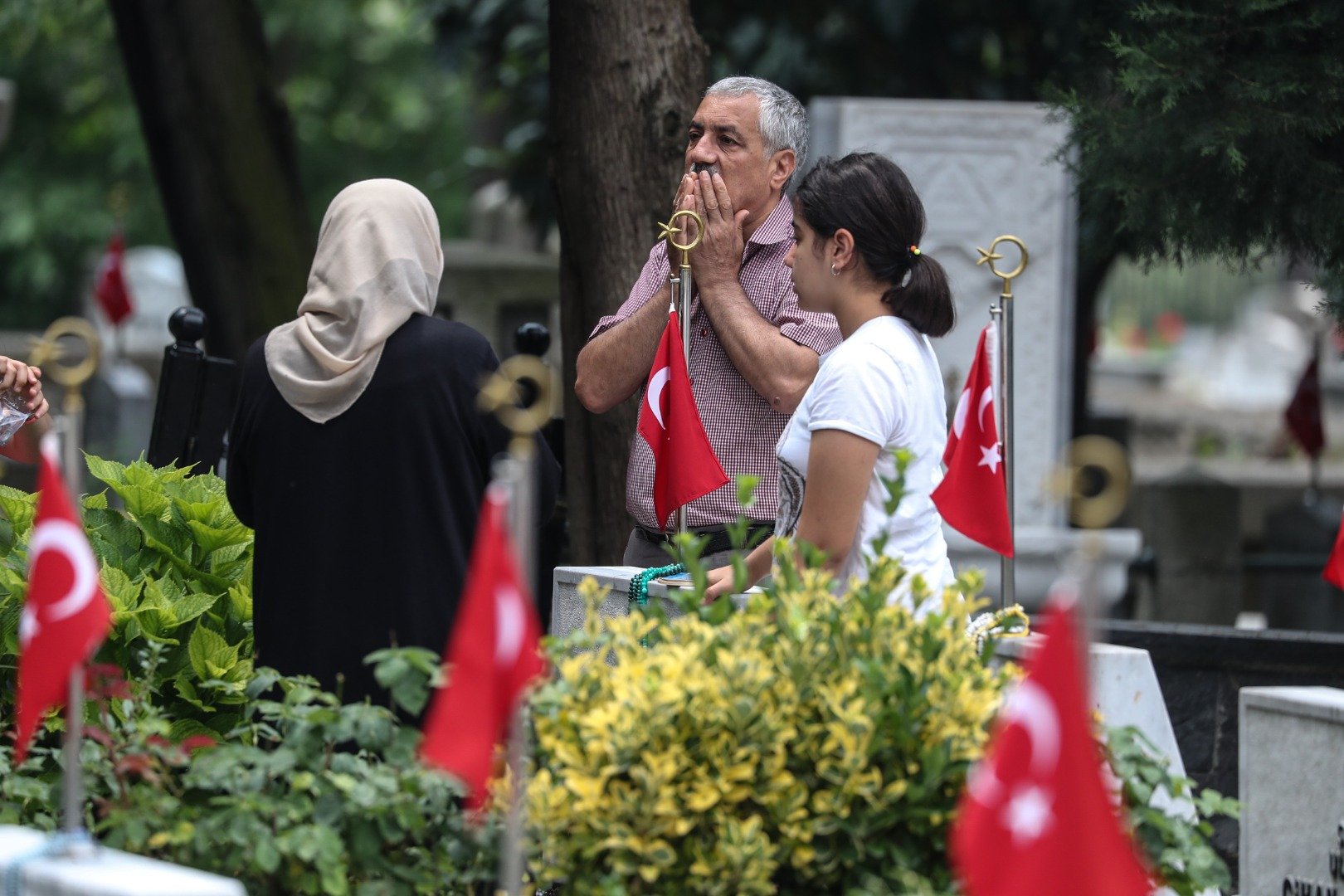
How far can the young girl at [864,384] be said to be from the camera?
11.7 feet

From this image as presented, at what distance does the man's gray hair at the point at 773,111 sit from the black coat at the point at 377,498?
104cm

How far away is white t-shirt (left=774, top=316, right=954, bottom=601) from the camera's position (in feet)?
11.8

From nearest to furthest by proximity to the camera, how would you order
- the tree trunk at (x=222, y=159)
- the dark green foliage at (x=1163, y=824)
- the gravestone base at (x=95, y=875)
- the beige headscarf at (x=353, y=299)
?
1. the gravestone base at (x=95, y=875)
2. the dark green foliage at (x=1163, y=824)
3. the beige headscarf at (x=353, y=299)
4. the tree trunk at (x=222, y=159)

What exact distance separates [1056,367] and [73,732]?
6.68m

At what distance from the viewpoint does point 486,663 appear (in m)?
2.73

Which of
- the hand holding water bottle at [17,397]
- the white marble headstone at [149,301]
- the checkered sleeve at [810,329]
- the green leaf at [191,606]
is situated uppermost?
the white marble headstone at [149,301]

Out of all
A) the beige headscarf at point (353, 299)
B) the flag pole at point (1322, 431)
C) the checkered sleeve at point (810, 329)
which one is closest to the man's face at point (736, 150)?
the checkered sleeve at point (810, 329)

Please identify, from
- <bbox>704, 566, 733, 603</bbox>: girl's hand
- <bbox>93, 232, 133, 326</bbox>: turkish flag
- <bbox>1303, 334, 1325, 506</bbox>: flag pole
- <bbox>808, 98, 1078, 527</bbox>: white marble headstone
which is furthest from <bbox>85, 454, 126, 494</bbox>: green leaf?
<bbox>93, 232, 133, 326</bbox>: turkish flag

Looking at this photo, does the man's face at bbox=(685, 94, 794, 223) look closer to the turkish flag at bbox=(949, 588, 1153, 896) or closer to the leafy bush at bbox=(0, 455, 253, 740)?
the leafy bush at bbox=(0, 455, 253, 740)

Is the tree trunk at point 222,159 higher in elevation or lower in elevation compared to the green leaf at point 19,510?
higher

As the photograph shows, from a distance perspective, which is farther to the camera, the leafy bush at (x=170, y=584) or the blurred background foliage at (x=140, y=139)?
the blurred background foliage at (x=140, y=139)

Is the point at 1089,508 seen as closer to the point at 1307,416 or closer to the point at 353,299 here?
the point at 353,299

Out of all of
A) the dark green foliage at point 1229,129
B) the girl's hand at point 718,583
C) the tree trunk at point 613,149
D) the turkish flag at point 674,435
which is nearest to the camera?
the girl's hand at point 718,583

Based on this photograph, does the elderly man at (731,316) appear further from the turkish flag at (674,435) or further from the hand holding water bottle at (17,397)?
the hand holding water bottle at (17,397)
